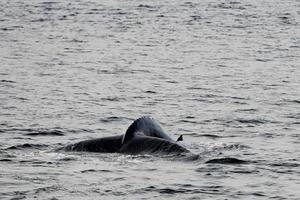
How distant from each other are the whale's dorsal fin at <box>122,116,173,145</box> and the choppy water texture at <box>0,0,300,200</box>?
0.63m

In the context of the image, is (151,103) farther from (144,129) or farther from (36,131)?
(144,129)

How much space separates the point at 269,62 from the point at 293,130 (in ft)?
72.4

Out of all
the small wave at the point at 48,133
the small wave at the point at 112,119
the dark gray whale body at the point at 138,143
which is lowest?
the small wave at the point at 112,119

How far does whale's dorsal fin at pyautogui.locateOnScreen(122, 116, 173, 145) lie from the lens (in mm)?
20906

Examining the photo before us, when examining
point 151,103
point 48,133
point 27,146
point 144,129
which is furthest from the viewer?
point 151,103

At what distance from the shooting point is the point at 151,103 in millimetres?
33156

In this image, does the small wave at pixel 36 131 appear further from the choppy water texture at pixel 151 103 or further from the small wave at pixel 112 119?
the small wave at pixel 112 119

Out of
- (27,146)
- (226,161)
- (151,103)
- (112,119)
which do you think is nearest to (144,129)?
(226,161)

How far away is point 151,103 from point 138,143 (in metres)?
12.6

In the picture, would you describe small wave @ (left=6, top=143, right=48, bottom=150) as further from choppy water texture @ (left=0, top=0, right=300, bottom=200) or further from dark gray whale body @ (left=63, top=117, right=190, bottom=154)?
dark gray whale body @ (left=63, top=117, right=190, bottom=154)

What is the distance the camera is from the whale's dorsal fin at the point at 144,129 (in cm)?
2091

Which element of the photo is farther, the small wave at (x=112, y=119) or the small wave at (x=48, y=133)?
the small wave at (x=112, y=119)

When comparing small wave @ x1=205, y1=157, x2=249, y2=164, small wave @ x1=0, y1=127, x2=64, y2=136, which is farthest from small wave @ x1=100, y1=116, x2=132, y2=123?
small wave @ x1=205, y1=157, x2=249, y2=164

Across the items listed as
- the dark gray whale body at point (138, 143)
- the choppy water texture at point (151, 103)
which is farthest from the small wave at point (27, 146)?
the dark gray whale body at point (138, 143)
